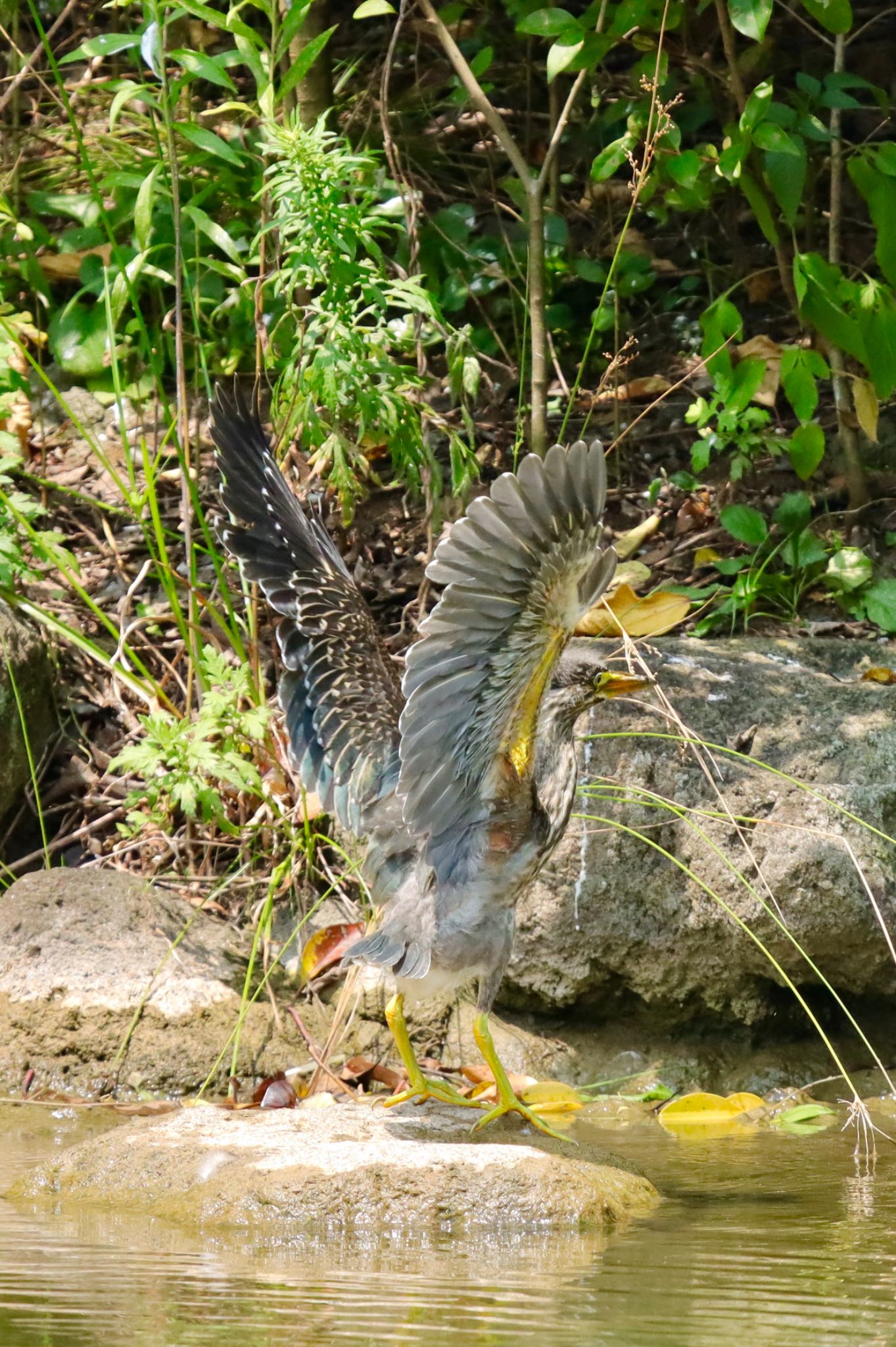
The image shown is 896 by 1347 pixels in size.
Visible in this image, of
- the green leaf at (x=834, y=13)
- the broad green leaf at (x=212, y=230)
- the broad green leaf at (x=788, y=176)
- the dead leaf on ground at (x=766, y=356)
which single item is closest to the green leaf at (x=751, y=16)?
the green leaf at (x=834, y=13)

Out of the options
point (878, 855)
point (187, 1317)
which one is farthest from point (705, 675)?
point (187, 1317)

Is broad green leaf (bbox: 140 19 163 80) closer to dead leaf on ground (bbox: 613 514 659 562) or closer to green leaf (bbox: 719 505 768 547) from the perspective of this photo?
dead leaf on ground (bbox: 613 514 659 562)

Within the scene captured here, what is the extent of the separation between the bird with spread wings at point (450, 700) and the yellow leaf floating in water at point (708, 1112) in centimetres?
70

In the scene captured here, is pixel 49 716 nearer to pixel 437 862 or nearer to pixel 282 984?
pixel 282 984

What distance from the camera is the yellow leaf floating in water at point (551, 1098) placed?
4906 mm

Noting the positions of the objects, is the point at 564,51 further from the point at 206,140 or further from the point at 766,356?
the point at 766,356

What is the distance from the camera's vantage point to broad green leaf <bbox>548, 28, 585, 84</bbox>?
216 inches

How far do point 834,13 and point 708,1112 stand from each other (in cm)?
376

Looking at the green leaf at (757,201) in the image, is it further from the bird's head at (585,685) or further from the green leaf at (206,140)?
the bird's head at (585,685)

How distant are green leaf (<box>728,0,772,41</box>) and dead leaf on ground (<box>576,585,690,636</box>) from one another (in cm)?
190

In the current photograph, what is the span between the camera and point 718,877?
17.2 ft

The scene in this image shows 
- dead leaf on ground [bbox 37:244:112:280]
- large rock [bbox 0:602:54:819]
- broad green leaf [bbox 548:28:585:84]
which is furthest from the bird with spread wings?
dead leaf on ground [bbox 37:244:112:280]

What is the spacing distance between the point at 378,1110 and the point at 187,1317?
55.9 inches

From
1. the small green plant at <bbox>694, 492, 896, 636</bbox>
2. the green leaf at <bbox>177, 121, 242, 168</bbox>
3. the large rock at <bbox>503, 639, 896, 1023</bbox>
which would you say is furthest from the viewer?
the small green plant at <bbox>694, 492, 896, 636</bbox>
